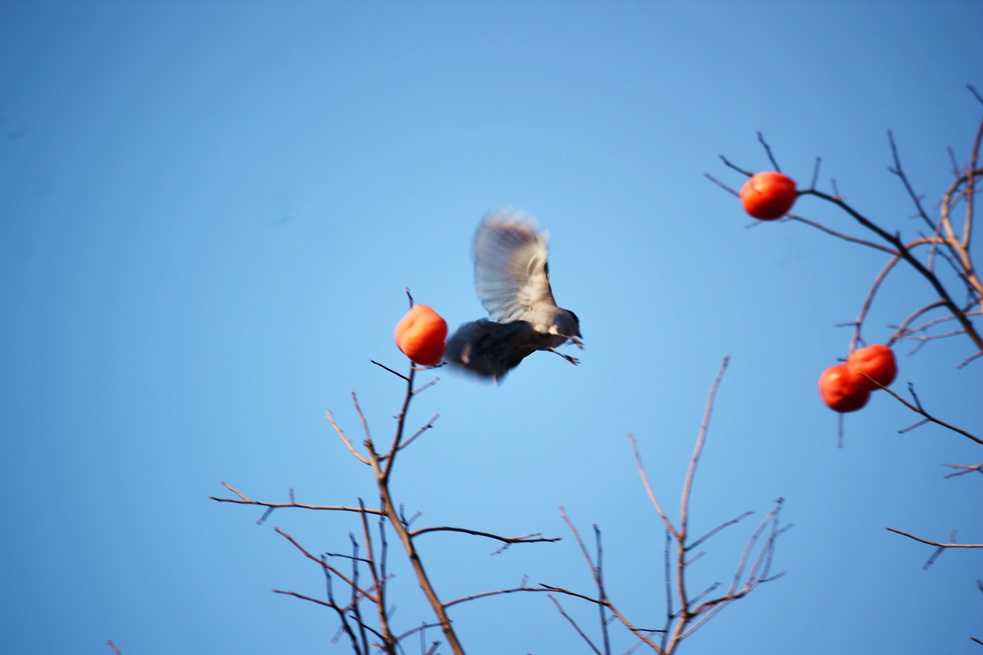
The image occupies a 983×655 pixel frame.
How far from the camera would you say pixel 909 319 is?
2.30 metres

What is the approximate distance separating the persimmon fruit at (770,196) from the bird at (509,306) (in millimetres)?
3121

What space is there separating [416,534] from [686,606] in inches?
36.3

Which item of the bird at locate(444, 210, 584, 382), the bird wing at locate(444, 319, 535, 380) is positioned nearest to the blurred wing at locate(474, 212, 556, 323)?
the bird at locate(444, 210, 584, 382)

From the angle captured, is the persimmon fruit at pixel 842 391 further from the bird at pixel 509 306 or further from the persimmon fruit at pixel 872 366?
the bird at pixel 509 306

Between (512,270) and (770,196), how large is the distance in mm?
4005

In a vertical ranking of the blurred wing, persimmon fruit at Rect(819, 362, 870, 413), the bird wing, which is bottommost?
persimmon fruit at Rect(819, 362, 870, 413)

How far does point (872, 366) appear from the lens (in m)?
2.99

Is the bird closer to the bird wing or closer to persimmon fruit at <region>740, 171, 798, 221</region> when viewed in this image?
the bird wing

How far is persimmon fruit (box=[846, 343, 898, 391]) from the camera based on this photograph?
2990 mm

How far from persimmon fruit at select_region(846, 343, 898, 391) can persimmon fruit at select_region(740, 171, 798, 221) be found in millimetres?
691

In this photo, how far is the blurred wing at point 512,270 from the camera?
6492 millimetres

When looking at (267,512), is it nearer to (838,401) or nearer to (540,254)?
(838,401)

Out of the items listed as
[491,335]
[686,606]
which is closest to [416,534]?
[686,606]

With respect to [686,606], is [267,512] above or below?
above
